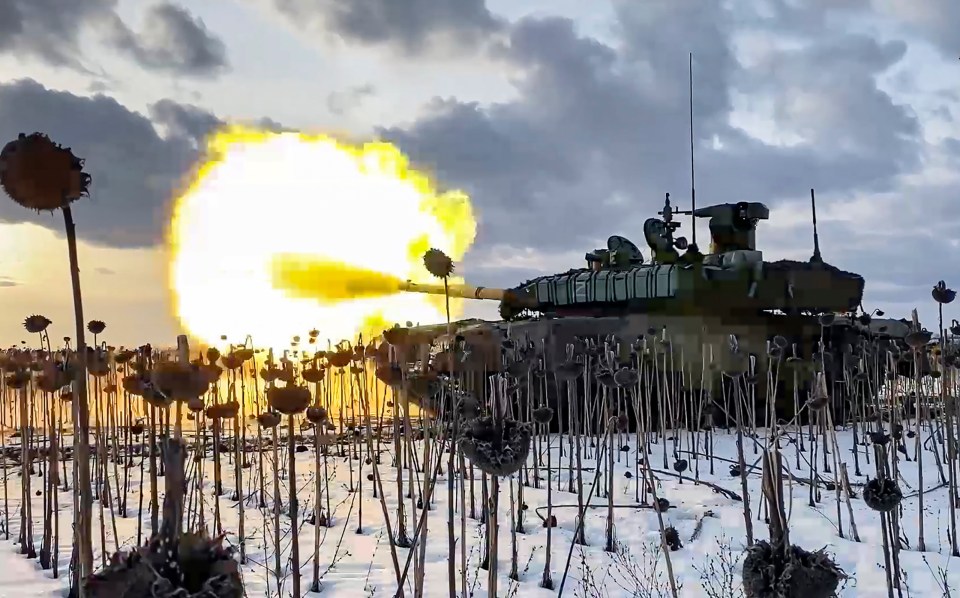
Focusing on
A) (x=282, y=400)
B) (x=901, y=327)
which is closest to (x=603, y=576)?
(x=282, y=400)

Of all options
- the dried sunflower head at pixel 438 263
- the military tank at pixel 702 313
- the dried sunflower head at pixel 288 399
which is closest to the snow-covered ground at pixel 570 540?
the dried sunflower head at pixel 288 399

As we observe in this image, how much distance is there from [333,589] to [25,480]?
2.75 metres

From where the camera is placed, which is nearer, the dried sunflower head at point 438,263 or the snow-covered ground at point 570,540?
the dried sunflower head at point 438,263

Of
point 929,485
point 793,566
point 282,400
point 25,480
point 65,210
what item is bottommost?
point 929,485

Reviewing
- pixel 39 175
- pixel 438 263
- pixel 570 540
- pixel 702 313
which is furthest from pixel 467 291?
pixel 39 175

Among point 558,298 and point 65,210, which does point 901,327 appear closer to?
point 558,298

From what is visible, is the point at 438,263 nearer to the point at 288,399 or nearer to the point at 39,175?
the point at 288,399

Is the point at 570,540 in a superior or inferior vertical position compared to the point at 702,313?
inferior

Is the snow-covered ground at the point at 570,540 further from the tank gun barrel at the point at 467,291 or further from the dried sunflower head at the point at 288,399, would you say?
the tank gun barrel at the point at 467,291

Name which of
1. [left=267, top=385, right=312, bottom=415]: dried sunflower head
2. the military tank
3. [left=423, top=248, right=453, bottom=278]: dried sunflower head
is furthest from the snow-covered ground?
the military tank

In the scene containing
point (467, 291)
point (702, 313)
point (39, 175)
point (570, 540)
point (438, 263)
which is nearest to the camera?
point (39, 175)

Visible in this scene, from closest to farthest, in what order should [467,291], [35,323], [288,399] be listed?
[288,399]
[35,323]
[467,291]

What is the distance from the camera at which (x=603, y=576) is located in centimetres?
516

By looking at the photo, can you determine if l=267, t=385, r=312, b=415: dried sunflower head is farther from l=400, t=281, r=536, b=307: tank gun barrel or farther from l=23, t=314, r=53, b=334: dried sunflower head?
l=400, t=281, r=536, b=307: tank gun barrel
